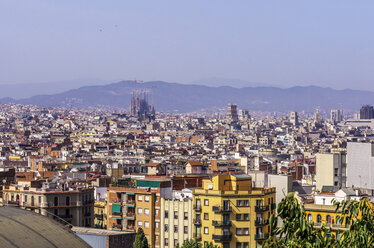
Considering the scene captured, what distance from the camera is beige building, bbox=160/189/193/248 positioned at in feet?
136

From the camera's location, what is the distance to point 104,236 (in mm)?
31906

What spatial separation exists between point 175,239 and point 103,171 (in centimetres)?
3457

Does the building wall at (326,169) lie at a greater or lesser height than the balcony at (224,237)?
greater

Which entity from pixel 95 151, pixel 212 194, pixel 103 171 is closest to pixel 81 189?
pixel 212 194

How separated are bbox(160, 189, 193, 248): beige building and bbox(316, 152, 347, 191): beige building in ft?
30.4

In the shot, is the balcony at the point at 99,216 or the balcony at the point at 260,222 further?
the balcony at the point at 99,216

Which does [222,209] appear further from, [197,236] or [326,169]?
[326,169]

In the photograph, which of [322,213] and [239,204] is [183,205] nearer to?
[239,204]

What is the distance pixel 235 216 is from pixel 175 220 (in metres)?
4.60

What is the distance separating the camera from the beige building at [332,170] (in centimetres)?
4997

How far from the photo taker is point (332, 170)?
50.3m

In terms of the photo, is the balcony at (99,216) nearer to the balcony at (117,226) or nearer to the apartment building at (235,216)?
the balcony at (117,226)

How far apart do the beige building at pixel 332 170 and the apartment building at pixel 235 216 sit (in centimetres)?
1129

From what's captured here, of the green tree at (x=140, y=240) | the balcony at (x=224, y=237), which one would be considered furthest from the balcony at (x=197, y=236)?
the green tree at (x=140, y=240)
